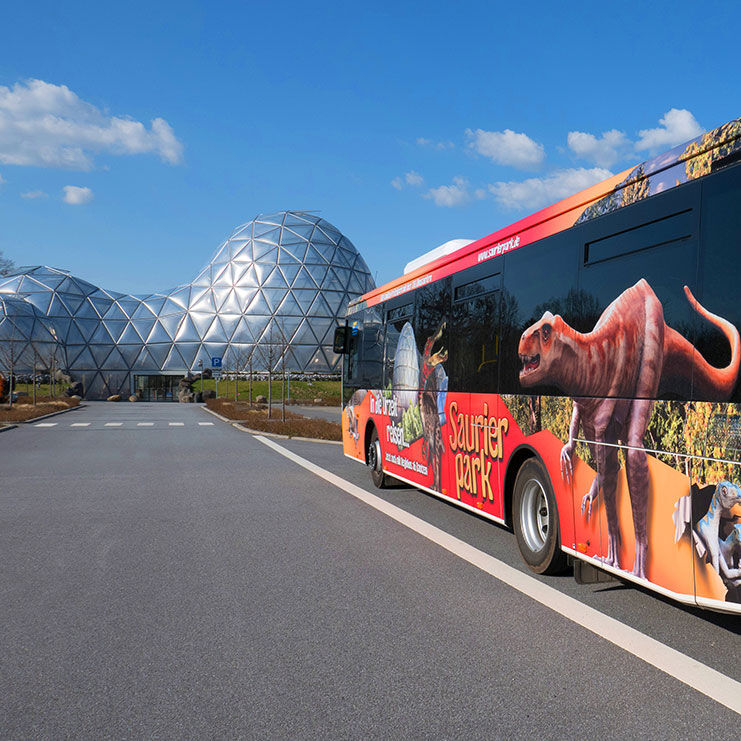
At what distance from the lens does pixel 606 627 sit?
16.4ft

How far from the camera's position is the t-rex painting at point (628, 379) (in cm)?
443

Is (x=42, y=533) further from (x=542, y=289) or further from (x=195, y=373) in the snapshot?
(x=195, y=373)

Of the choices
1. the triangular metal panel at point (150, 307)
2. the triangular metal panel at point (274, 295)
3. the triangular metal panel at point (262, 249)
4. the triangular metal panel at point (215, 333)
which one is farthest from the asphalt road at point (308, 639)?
the triangular metal panel at point (262, 249)

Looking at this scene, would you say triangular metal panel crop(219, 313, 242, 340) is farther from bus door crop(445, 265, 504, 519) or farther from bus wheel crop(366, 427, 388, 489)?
bus door crop(445, 265, 504, 519)

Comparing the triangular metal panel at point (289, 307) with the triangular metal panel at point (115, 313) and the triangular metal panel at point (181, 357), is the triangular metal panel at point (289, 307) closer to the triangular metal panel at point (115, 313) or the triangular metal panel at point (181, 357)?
the triangular metal panel at point (181, 357)

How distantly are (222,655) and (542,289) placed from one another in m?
3.71

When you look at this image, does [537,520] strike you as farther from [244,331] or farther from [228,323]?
[228,323]

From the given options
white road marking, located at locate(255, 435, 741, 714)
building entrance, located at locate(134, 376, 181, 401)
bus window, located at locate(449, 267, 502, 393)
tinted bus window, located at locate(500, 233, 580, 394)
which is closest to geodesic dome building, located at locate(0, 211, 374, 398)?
building entrance, located at locate(134, 376, 181, 401)

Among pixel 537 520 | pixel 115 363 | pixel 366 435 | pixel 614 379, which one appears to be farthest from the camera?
pixel 115 363

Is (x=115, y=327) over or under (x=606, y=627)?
over

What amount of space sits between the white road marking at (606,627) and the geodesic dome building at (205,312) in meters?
77.2

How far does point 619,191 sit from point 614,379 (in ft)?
4.18

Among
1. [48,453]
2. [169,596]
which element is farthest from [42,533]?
[48,453]

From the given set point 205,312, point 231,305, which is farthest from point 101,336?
point 231,305
